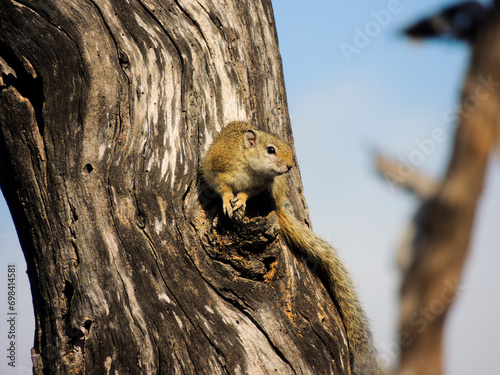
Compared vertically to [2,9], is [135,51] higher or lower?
lower

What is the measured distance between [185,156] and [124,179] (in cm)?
46

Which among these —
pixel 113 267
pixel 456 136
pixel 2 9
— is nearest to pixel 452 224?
pixel 456 136

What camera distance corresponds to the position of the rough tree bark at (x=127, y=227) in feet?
9.84

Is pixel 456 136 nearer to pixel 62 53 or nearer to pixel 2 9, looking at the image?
pixel 62 53

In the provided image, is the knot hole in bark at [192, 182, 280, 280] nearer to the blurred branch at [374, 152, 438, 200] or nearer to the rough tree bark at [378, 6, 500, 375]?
the blurred branch at [374, 152, 438, 200]

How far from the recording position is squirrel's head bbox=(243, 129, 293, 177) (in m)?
3.79

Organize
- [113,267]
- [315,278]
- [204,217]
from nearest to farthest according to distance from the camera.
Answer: [113,267], [204,217], [315,278]

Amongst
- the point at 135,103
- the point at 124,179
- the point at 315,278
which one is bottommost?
the point at 315,278

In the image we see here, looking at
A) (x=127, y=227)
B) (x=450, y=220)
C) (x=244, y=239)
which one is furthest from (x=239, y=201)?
(x=450, y=220)

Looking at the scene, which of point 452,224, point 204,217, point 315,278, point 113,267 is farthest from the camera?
point 315,278

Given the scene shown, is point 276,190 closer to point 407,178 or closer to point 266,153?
point 266,153

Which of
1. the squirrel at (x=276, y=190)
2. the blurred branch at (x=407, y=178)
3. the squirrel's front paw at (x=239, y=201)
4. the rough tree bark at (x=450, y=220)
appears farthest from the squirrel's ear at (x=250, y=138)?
the rough tree bark at (x=450, y=220)

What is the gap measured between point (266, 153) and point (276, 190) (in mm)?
293

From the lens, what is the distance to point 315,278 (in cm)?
358
